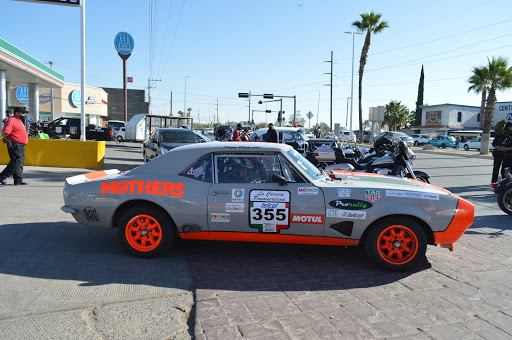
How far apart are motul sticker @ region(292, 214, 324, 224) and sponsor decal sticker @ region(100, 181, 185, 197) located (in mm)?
1335

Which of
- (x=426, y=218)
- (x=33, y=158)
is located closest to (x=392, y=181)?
(x=426, y=218)

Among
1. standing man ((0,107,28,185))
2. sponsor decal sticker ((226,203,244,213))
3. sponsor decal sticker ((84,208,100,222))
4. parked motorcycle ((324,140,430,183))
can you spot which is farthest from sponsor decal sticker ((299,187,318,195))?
standing man ((0,107,28,185))

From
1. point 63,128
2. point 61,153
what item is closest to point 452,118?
point 63,128

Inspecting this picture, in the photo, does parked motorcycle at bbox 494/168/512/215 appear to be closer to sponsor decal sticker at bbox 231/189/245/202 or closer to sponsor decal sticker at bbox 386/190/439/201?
sponsor decal sticker at bbox 386/190/439/201

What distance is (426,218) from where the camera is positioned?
4207mm

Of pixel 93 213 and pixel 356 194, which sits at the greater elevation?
pixel 356 194

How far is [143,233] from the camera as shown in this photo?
4.57 meters

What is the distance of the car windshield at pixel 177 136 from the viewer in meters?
13.6

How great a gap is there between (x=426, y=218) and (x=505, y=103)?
66.1 meters

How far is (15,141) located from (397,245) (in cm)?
826

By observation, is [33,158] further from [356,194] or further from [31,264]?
[356,194]

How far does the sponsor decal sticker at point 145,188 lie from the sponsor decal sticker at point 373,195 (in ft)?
6.85

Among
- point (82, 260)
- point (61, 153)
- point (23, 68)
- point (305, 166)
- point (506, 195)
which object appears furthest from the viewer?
point (23, 68)

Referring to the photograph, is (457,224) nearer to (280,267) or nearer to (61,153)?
(280,267)
